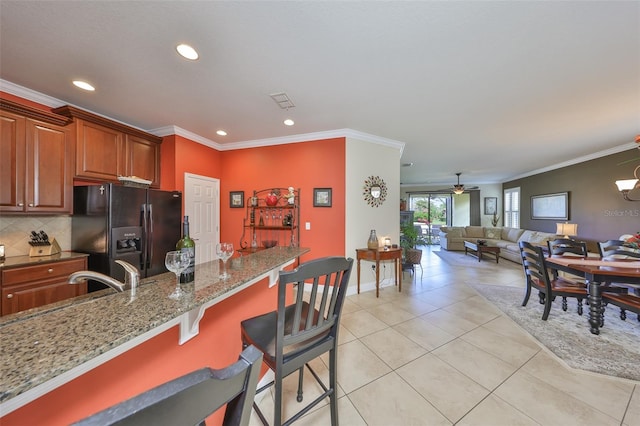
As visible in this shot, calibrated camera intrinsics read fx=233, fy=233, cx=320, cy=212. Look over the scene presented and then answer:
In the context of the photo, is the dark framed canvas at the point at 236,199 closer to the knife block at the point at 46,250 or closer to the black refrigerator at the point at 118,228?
the black refrigerator at the point at 118,228

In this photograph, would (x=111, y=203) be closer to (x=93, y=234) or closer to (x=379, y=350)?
(x=93, y=234)

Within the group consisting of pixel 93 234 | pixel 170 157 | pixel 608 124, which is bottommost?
pixel 93 234

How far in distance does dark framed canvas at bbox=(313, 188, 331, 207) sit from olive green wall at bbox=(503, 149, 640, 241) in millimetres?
4991

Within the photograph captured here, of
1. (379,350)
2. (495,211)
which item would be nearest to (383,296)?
(379,350)

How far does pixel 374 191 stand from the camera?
404cm

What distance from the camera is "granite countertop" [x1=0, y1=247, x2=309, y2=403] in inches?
20.7

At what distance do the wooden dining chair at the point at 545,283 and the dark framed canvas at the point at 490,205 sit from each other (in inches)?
261

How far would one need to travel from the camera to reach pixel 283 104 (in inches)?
112

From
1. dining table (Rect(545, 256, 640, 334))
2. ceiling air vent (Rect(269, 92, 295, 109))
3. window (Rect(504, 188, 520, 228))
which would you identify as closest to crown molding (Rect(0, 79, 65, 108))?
ceiling air vent (Rect(269, 92, 295, 109))

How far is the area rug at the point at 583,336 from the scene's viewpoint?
6.67 feet

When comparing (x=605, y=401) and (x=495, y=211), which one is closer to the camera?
(x=605, y=401)

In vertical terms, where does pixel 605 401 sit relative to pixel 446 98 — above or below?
below

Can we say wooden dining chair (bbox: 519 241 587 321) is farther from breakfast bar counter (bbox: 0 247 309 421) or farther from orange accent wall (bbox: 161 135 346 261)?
breakfast bar counter (bbox: 0 247 309 421)

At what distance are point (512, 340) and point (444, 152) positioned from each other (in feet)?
12.3
